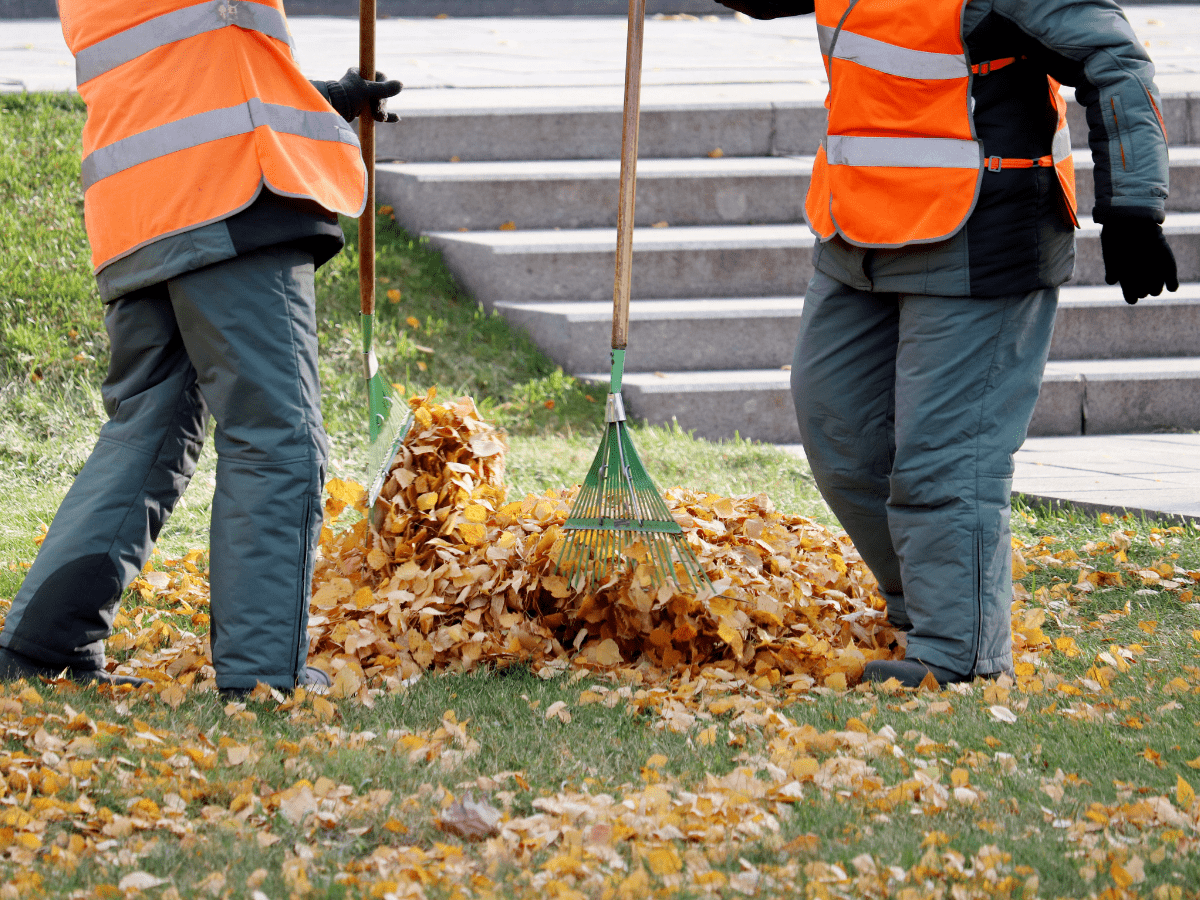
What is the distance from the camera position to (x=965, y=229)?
9.70ft

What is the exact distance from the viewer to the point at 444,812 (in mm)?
2309

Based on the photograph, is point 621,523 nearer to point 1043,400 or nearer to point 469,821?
point 469,821

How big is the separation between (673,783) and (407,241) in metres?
4.59

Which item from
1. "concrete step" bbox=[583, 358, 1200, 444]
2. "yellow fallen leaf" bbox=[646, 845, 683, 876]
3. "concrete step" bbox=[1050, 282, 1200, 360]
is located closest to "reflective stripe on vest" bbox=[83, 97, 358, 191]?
"yellow fallen leaf" bbox=[646, 845, 683, 876]

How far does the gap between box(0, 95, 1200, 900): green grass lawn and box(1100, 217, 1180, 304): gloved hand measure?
0.96 meters

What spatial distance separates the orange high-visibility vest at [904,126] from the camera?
2898 mm

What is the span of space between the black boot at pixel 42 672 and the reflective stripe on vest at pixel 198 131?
110 cm

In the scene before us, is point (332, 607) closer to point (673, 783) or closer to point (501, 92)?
point (673, 783)

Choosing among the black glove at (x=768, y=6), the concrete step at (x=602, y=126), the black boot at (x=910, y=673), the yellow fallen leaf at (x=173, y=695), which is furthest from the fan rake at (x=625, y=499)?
the concrete step at (x=602, y=126)

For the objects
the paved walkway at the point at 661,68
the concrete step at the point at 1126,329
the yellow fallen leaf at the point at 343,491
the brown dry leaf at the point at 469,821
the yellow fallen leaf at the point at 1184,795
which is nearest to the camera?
the brown dry leaf at the point at 469,821

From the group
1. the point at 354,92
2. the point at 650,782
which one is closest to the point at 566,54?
the point at 354,92

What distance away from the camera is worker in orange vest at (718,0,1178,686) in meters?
2.81

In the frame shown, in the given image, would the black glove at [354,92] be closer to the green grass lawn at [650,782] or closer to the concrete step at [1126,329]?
the green grass lawn at [650,782]

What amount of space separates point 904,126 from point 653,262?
3.46 meters
